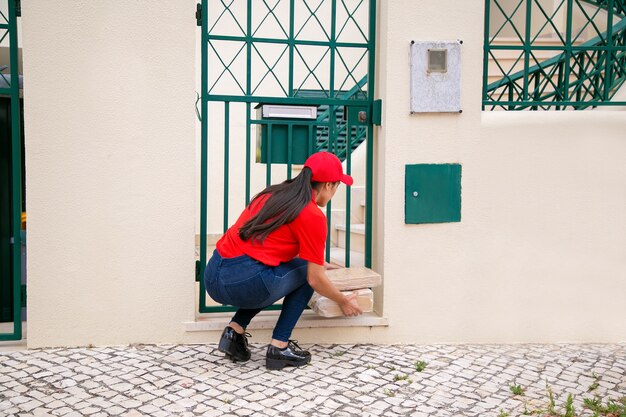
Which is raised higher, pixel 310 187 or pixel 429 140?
pixel 429 140

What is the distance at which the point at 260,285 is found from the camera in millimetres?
3736

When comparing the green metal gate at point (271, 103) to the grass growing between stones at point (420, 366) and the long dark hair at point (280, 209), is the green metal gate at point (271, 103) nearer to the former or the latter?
the long dark hair at point (280, 209)

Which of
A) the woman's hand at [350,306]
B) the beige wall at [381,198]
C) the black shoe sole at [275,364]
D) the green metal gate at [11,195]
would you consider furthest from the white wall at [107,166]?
the woman's hand at [350,306]

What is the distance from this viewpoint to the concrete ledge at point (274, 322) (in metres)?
4.37

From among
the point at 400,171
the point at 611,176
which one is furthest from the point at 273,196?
the point at 611,176

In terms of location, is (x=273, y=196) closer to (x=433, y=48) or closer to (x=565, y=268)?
(x=433, y=48)

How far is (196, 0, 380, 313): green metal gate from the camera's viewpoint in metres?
4.44

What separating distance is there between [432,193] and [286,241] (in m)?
1.33

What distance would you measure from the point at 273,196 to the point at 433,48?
171 cm

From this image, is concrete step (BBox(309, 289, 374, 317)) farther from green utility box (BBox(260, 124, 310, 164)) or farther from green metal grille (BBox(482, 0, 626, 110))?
green metal grille (BBox(482, 0, 626, 110))

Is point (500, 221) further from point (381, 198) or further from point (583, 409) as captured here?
point (583, 409)

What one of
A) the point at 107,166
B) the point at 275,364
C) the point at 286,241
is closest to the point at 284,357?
the point at 275,364

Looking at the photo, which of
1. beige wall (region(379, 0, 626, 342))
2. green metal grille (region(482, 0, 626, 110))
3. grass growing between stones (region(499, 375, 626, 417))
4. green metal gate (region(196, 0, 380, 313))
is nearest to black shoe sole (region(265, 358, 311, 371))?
green metal gate (region(196, 0, 380, 313))

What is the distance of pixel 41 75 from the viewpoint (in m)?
4.09
